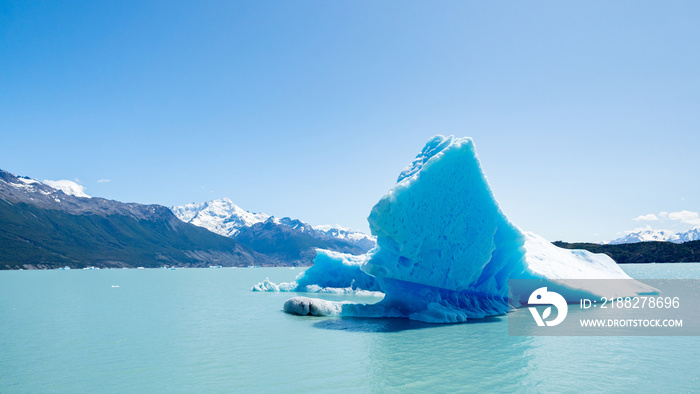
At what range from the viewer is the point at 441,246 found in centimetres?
1753

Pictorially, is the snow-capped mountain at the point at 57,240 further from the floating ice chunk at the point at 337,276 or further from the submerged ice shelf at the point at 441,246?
the submerged ice shelf at the point at 441,246

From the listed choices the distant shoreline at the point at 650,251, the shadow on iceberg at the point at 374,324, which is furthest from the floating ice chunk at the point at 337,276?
the distant shoreline at the point at 650,251

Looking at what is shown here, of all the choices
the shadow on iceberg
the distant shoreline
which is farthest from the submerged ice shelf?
the distant shoreline

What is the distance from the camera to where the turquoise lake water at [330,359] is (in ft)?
27.9

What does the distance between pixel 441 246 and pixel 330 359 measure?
853 centimetres

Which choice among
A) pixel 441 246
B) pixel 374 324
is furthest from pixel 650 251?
pixel 374 324

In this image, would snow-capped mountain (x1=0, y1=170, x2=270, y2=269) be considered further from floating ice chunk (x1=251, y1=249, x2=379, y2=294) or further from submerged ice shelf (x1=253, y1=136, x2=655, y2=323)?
submerged ice shelf (x1=253, y1=136, x2=655, y2=323)

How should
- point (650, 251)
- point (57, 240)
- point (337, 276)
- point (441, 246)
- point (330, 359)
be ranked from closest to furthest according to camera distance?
point (330, 359) → point (441, 246) → point (337, 276) → point (650, 251) → point (57, 240)

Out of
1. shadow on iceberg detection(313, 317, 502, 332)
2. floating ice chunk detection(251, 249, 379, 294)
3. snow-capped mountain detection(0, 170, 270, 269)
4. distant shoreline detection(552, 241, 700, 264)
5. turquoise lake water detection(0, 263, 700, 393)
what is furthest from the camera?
snow-capped mountain detection(0, 170, 270, 269)

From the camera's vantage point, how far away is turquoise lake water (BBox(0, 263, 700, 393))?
8500mm

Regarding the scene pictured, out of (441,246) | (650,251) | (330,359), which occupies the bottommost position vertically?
(330,359)

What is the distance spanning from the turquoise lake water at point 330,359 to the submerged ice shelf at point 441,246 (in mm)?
2284

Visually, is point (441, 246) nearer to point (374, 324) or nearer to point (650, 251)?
point (374, 324)

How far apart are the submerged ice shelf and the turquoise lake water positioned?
7.49ft
